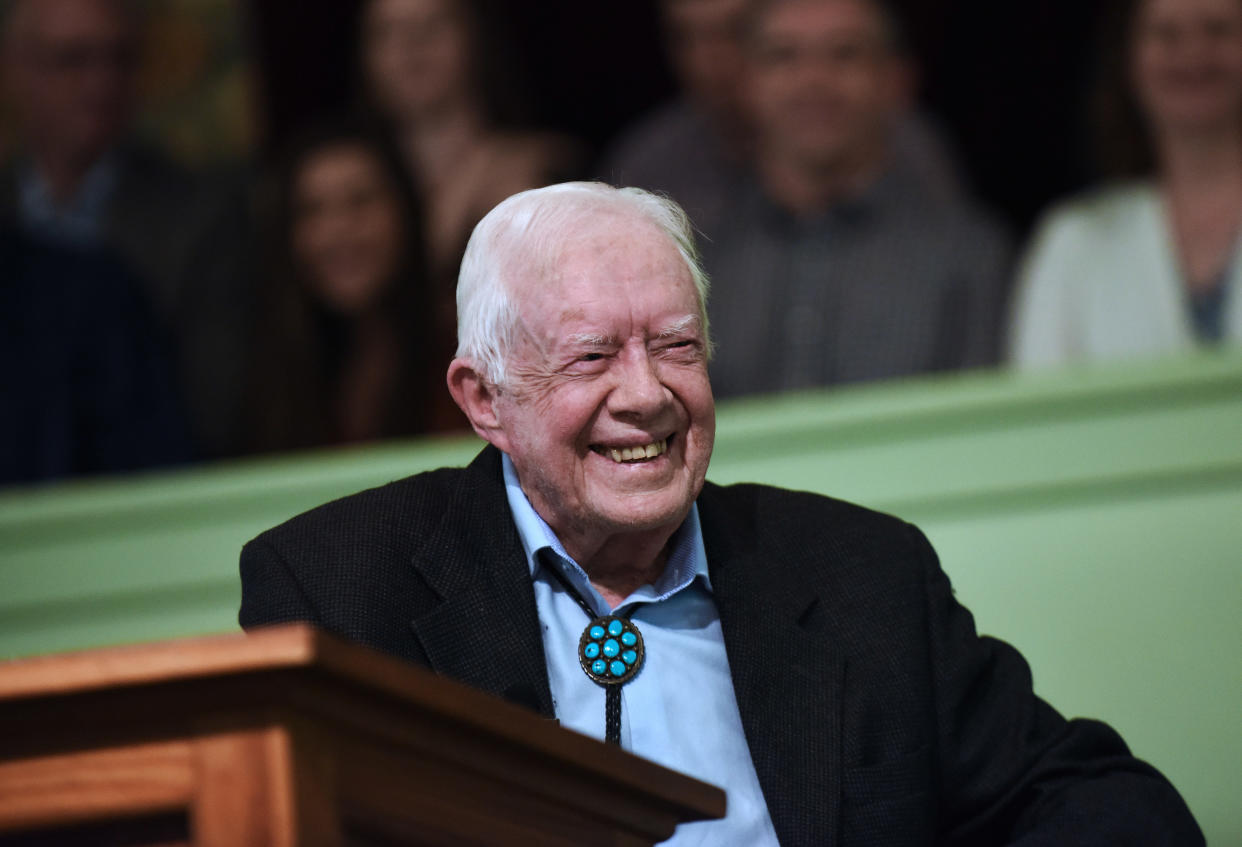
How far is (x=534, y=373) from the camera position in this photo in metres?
1.88

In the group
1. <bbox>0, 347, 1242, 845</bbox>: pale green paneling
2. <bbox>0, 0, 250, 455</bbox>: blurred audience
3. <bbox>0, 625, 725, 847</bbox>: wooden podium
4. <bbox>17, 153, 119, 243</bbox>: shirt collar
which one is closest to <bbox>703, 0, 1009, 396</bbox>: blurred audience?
<bbox>0, 347, 1242, 845</bbox>: pale green paneling

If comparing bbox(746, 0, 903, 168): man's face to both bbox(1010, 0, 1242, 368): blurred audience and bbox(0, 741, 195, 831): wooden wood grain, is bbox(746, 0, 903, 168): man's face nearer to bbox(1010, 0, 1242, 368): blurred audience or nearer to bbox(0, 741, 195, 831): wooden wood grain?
bbox(1010, 0, 1242, 368): blurred audience

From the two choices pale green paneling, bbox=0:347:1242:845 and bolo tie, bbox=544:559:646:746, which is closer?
bolo tie, bbox=544:559:646:746

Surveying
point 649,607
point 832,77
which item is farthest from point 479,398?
point 832,77

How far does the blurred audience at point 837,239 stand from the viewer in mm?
3482

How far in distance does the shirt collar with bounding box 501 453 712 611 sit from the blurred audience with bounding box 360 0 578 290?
6.46 feet

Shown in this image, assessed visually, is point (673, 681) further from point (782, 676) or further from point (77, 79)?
point (77, 79)

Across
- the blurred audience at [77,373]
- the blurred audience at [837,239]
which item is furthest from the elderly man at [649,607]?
the blurred audience at [77,373]

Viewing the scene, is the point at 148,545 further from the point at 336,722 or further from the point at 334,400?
the point at 336,722

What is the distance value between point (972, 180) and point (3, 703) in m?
2.87

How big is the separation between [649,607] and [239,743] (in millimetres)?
932

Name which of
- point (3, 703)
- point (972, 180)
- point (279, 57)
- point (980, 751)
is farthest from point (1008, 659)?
point (279, 57)

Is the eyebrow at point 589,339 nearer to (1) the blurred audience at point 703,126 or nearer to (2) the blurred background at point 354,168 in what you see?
(2) the blurred background at point 354,168

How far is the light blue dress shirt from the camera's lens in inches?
71.7
